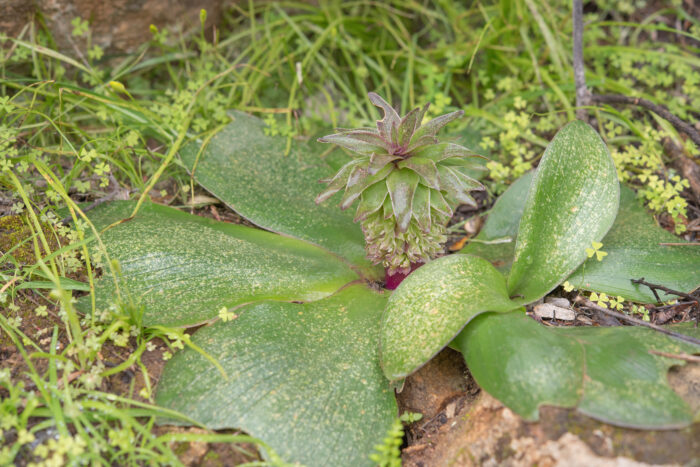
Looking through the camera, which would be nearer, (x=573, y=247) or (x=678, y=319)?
(x=573, y=247)

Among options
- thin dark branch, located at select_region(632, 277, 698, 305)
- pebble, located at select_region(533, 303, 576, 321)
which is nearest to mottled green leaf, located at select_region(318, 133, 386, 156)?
pebble, located at select_region(533, 303, 576, 321)

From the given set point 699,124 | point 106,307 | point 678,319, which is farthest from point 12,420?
point 699,124

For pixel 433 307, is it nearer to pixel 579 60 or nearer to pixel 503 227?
pixel 503 227

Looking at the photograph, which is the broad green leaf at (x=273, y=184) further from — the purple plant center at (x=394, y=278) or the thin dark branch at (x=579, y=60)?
the thin dark branch at (x=579, y=60)

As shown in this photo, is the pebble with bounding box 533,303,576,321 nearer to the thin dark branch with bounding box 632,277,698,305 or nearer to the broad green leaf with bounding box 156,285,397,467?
the thin dark branch with bounding box 632,277,698,305

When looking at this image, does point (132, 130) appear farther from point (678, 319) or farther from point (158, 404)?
point (678, 319)

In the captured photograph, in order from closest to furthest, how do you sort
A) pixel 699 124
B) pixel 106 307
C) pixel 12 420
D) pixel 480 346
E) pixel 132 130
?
pixel 12 420
pixel 480 346
pixel 106 307
pixel 132 130
pixel 699 124

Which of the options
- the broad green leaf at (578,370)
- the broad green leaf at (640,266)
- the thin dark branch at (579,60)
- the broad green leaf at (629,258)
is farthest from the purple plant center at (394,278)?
the thin dark branch at (579,60)

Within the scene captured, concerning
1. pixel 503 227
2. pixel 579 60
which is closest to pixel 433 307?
pixel 503 227
